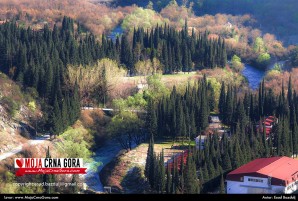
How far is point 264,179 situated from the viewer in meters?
49.4

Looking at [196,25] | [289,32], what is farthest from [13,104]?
[289,32]

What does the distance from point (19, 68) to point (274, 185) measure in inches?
1299

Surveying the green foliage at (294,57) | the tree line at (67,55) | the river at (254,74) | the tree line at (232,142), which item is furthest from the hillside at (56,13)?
the tree line at (232,142)

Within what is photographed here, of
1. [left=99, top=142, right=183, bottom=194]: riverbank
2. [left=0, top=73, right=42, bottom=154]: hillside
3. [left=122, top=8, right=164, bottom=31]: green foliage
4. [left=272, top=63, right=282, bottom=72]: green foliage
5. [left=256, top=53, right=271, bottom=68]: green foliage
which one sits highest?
[left=122, top=8, right=164, bottom=31]: green foliage

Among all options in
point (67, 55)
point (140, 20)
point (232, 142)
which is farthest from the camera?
point (140, 20)

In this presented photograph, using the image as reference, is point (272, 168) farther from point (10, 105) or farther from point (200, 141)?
point (10, 105)

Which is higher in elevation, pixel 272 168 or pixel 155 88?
pixel 155 88

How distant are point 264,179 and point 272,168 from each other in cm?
157

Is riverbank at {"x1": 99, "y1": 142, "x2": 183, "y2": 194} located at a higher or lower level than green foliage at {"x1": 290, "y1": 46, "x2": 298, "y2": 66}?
lower

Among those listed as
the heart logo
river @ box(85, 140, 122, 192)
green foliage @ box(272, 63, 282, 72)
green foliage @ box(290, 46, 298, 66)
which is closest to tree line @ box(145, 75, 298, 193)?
river @ box(85, 140, 122, 192)

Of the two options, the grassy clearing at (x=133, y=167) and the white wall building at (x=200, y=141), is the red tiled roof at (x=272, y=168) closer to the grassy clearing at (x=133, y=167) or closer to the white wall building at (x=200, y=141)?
the white wall building at (x=200, y=141)

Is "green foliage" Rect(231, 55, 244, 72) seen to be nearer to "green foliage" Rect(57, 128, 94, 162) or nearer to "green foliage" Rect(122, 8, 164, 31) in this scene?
"green foliage" Rect(122, 8, 164, 31)

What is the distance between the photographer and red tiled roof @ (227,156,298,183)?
162ft

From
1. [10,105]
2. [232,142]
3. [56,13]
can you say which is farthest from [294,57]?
[10,105]
